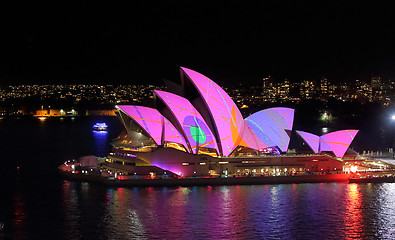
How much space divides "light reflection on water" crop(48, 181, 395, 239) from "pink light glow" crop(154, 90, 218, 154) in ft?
12.2

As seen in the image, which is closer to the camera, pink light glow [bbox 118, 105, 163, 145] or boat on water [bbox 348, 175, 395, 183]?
pink light glow [bbox 118, 105, 163, 145]

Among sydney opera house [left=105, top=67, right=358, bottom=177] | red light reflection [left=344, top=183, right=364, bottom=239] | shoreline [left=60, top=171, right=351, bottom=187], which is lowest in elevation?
red light reflection [left=344, top=183, right=364, bottom=239]

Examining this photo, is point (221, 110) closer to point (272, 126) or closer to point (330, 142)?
point (272, 126)

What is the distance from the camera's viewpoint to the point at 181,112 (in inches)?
1367

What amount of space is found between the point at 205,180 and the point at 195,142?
286 cm

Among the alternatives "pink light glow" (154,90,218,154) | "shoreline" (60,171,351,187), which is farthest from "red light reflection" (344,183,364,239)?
"pink light glow" (154,90,218,154)

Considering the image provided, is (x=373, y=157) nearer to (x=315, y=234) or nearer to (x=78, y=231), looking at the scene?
(x=315, y=234)

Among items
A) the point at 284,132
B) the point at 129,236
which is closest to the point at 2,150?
the point at 284,132

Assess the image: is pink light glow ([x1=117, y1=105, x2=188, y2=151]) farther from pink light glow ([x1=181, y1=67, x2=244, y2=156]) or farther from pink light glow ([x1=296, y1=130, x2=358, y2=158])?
pink light glow ([x1=296, y1=130, x2=358, y2=158])

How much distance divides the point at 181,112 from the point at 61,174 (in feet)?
33.4

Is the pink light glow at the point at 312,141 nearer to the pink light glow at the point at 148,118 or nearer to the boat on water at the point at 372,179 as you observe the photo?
the boat on water at the point at 372,179

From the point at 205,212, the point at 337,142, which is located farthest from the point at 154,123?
the point at 337,142

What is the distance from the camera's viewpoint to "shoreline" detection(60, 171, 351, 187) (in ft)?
109

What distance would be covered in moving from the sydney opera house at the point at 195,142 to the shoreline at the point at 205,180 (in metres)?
0.95
